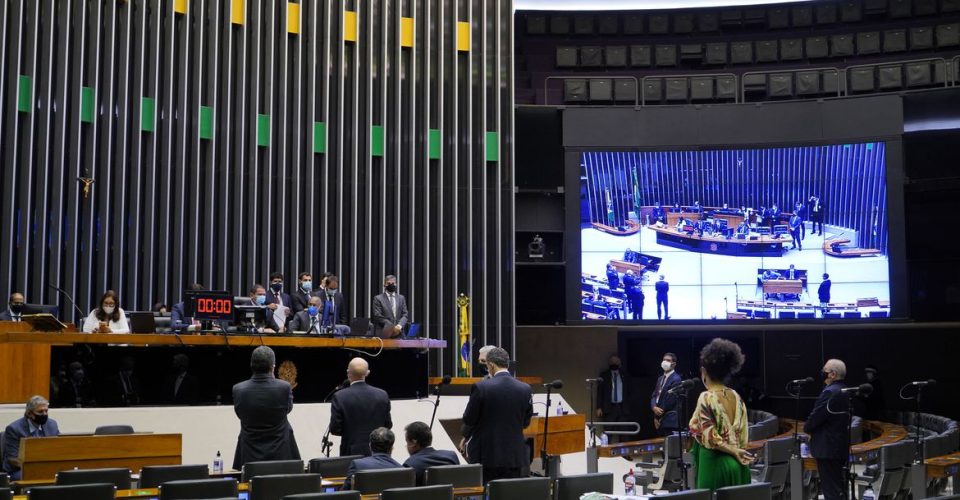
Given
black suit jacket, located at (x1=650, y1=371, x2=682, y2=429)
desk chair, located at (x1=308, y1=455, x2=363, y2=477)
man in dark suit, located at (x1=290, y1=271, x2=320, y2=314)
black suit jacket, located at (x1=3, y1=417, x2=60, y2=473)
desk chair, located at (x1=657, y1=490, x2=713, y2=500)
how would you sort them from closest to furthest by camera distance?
desk chair, located at (x1=657, y1=490, x2=713, y2=500) < desk chair, located at (x1=308, y1=455, x2=363, y2=477) < black suit jacket, located at (x1=3, y1=417, x2=60, y2=473) < man in dark suit, located at (x1=290, y1=271, x2=320, y2=314) < black suit jacket, located at (x1=650, y1=371, x2=682, y2=429)

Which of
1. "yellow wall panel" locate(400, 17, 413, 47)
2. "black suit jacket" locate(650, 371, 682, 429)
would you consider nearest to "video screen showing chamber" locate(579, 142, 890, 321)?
"yellow wall panel" locate(400, 17, 413, 47)

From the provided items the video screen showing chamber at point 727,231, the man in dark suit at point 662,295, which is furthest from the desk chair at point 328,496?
the man in dark suit at point 662,295

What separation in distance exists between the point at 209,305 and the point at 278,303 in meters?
1.98

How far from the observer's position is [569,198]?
53.3ft

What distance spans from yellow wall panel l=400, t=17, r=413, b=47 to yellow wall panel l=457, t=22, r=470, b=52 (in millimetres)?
749

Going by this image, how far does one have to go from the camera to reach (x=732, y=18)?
18.4 metres

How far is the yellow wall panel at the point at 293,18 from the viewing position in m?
14.9

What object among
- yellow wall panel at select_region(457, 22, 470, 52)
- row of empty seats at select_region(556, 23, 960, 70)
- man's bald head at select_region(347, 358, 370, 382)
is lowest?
man's bald head at select_region(347, 358, 370, 382)

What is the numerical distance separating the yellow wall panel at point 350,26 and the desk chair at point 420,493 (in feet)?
37.8

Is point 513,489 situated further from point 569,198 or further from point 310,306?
point 569,198

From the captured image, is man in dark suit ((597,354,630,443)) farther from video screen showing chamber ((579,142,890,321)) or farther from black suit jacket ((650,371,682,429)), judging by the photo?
black suit jacket ((650,371,682,429))

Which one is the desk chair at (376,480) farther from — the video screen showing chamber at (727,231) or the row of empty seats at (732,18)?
the row of empty seats at (732,18)

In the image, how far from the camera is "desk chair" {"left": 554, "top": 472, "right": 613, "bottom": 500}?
511 centimetres

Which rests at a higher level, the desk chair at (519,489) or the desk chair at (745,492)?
the desk chair at (745,492)
